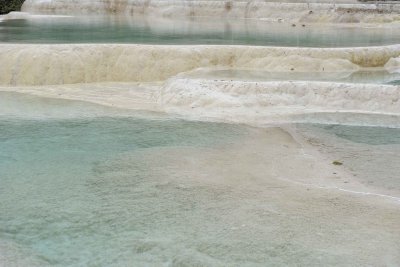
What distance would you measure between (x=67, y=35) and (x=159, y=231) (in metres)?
12.2

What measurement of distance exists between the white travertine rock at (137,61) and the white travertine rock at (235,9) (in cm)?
1217

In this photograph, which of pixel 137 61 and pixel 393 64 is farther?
pixel 393 64

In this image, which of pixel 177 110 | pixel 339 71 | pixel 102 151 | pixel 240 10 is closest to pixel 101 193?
pixel 102 151

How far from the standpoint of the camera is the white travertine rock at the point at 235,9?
81.4ft

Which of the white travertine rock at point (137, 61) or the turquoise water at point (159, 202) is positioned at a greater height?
the white travertine rock at point (137, 61)

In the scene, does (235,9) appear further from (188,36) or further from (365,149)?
(365,149)

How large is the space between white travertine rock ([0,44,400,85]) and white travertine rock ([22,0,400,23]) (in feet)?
39.9

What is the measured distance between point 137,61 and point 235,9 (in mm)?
14765

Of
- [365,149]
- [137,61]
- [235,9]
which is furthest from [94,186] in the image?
[235,9]

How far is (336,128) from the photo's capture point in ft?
29.8

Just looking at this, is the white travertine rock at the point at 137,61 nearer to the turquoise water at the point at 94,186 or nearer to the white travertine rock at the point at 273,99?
the white travertine rock at the point at 273,99

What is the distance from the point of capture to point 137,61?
12633mm

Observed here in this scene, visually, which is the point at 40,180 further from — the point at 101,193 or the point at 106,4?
the point at 106,4

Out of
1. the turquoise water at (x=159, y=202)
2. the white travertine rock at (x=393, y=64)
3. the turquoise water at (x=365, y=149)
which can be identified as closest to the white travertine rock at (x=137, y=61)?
the white travertine rock at (x=393, y=64)
